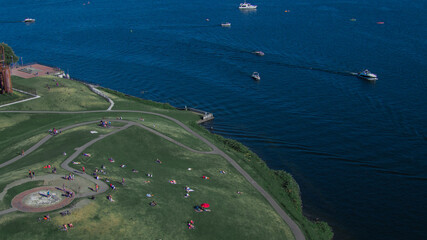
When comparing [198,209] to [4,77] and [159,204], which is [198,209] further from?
[4,77]

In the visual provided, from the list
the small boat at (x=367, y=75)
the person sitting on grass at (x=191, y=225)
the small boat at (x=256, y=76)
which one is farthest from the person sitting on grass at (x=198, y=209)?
the small boat at (x=367, y=75)

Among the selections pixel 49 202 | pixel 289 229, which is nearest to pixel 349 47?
pixel 289 229

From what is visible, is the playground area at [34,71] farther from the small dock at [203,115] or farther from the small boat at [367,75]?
the small boat at [367,75]

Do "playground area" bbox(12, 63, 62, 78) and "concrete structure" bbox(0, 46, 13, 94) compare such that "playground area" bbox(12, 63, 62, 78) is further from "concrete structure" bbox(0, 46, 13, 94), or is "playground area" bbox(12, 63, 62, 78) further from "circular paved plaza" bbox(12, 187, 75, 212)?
"circular paved plaza" bbox(12, 187, 75, 212)

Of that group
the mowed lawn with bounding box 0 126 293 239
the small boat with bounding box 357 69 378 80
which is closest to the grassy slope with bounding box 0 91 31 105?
the mowed lawn with bounding box 0 126 293 239

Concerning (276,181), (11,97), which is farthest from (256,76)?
(11,97)

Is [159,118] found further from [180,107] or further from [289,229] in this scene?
[289,229]
